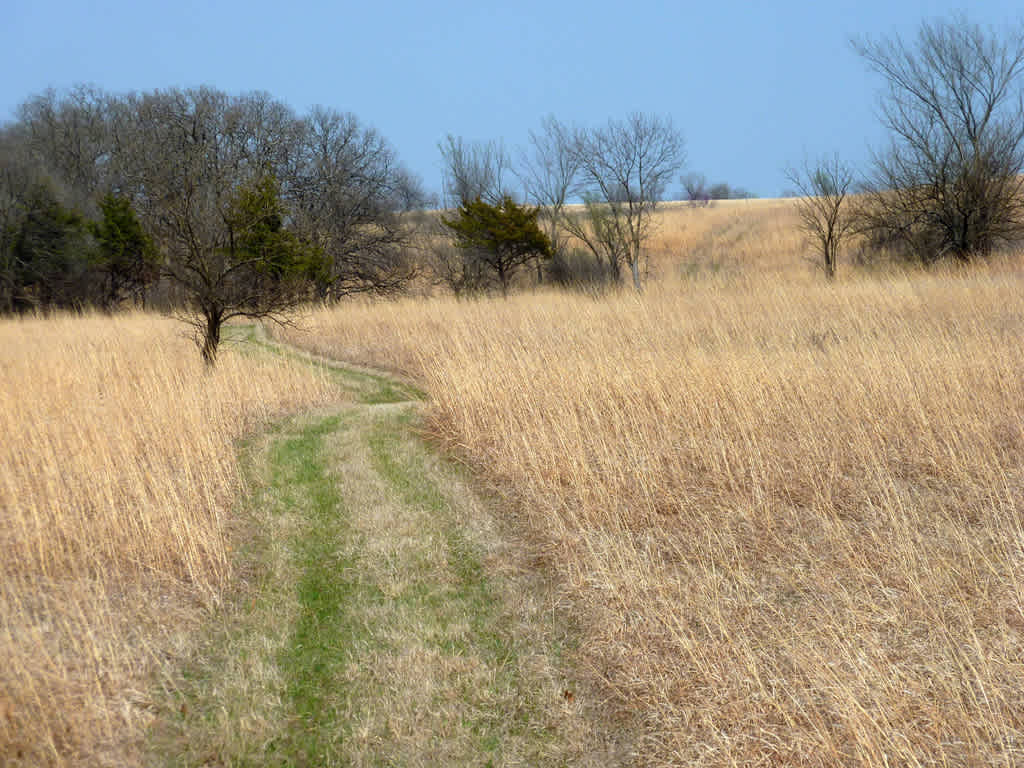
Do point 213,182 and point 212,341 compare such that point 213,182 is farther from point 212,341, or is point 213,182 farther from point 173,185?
point 212,341

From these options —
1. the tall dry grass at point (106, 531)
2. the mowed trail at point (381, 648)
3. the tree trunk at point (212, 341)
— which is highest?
the tree trunk at point (212, 341)

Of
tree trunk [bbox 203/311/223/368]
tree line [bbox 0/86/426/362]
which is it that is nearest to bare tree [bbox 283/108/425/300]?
tree line [bbox 0/86/426/362]

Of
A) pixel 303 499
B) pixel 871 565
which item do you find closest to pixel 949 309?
pixel 871 565

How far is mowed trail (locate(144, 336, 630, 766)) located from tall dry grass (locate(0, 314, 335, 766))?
0.89 ft

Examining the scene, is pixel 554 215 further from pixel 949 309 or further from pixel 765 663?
pixel 765 663

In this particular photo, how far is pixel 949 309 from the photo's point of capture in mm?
11570

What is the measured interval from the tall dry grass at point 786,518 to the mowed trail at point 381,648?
306 millimetres

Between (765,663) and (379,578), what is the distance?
251cm

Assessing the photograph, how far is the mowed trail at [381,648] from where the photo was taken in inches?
135

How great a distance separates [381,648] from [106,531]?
2.51 metres

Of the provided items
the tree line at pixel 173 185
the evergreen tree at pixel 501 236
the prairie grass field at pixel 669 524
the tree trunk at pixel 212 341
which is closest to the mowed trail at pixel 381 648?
the prairie grass field at pixel 669 524

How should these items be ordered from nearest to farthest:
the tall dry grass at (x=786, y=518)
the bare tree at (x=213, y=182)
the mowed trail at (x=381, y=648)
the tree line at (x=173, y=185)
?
the tall dry grass at (x=786, y=518) < the mowed trail at (x=381, y=648) < the bare tree at (x=213, y=182) < the tree line at (x=173, y=185)

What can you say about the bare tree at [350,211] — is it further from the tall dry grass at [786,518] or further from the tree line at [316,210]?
the tall dry grass at [786,518]

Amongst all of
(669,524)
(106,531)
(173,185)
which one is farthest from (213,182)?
(669,524)
